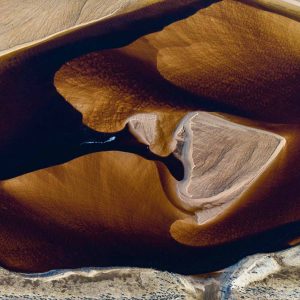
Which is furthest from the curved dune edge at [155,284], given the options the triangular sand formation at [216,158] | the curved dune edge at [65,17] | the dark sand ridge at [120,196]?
the curved dune edge at [65,17]

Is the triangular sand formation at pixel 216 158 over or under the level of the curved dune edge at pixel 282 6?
under

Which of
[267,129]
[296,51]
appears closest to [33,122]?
[267,129]

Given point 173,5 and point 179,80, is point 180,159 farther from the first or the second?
point 173,5

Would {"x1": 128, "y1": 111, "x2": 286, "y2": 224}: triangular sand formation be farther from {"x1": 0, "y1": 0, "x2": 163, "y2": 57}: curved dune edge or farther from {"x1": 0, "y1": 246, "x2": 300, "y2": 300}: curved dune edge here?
{"x1": 0, "y1": 0, "x2": 163, "y2": 57}: curved dune edge

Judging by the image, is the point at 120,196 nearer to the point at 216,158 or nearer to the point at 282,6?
the point at 216,158

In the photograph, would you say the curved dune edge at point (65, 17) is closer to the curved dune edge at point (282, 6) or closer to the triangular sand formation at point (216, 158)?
the curved dune edge at point (282, 6)

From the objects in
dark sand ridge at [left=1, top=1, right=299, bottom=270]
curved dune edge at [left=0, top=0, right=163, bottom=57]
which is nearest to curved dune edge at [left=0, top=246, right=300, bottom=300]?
dark sand ridge at [left=1, top=1, right=299, bottom=270]

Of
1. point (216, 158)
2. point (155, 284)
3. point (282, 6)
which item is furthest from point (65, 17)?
point (155, 284)

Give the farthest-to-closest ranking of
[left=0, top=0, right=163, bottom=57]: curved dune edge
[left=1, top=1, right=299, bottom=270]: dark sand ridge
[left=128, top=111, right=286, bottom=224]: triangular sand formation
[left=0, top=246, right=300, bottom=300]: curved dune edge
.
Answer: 1. [left=0, top=0, right=163, bottom=57]: curved dune edge
2. [left=128, top=111, right=286, bottom=224]: triangular sand formation
3. [left=1, top=1, right=299, bottom=270]: dark sand ridge
4. [left=0, top=246, right=300, bottom=300]: curved dune edge
